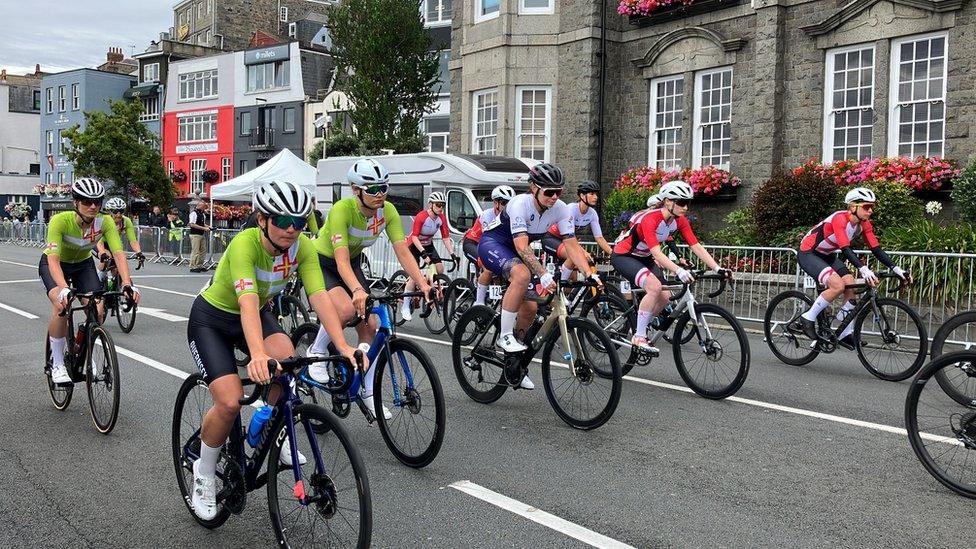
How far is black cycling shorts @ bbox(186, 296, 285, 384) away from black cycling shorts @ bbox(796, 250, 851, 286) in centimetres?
668

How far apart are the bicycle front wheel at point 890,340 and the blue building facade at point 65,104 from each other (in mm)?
68136

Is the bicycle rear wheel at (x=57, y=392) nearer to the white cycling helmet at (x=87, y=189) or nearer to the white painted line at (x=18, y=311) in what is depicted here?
the white cycling helmet at (x=87, y=189)

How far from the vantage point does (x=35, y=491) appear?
5250 mm

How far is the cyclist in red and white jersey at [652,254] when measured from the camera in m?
8.11

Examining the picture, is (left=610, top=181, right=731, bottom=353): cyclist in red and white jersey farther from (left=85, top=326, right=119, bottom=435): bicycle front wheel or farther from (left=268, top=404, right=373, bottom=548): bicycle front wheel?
(left=268, top=404, right=373, bottom=548): bicycle front wheel

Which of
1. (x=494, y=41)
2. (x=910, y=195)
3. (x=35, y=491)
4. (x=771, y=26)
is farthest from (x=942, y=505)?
(x=494, y=41)

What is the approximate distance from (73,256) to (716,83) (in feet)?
52.0

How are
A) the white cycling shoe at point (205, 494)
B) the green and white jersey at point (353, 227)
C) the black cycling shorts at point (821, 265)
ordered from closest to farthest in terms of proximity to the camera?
the white cycling shoe at point (205, 494)
the green and white jersey at point (353, 227)
the black cycling shorts at point (821, 265)

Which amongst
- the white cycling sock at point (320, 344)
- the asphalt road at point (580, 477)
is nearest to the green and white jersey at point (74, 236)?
the asphalt road at point (580, 477)

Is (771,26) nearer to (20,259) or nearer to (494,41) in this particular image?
(494,41)

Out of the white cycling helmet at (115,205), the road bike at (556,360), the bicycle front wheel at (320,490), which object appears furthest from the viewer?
the white cycling helmet at (115,205)

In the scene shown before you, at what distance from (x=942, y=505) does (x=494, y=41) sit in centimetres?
1982

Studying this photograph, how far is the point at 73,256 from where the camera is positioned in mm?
7855

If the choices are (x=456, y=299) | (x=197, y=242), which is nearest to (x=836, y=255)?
(x=456, y=299)
